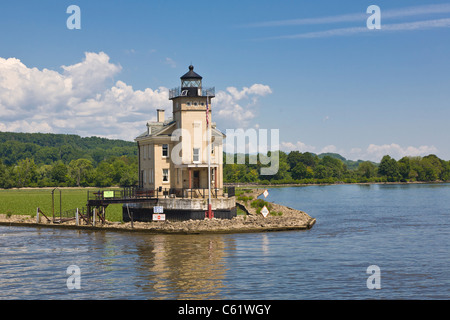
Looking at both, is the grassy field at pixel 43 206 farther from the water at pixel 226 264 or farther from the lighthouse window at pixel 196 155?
the water at pixel 226 264

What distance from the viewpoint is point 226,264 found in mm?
32844

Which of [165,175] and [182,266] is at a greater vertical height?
[165,175]

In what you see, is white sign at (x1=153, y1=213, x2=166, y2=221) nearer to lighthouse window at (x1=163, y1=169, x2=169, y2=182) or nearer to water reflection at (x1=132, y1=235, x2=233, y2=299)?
water reflection at (x1=132, y1=235, x2=233, y2=299)

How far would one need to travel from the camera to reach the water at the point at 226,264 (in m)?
26.0

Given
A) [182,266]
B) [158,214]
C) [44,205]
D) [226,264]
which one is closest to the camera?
[182,266]

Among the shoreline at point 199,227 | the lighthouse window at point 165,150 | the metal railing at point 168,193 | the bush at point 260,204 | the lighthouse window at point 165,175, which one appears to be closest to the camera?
the shoreline at point 199,227

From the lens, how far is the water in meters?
26.0

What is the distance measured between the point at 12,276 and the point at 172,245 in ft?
43.8

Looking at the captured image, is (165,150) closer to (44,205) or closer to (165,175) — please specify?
(165,175)

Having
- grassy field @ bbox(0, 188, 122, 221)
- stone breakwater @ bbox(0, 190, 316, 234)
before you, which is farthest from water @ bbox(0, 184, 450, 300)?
grassy field @ bbox(0, 188, 122, 221)

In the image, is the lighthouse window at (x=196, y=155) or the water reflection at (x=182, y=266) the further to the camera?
the lighthouse window at (x=196, y=155)
